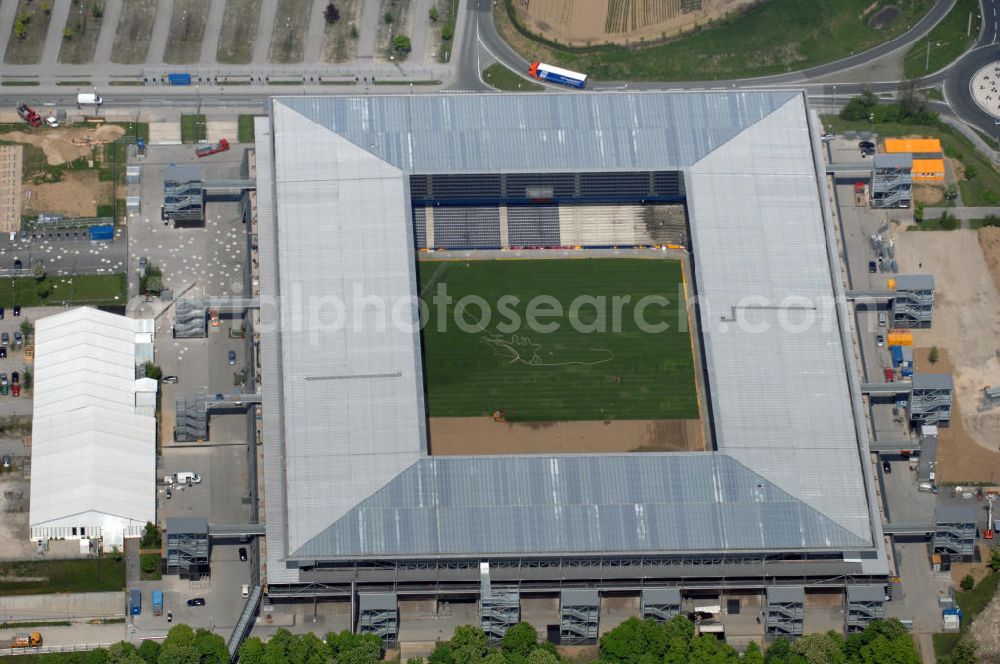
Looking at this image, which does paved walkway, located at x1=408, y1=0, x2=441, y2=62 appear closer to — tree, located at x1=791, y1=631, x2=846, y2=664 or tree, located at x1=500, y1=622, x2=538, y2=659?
tree, located at x1=500, y1=622, x2=538, y2=659

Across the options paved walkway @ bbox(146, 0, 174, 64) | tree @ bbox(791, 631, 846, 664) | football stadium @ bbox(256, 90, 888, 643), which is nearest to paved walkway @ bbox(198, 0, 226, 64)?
paved walkway @ bbox(146, 0, 174, 64)

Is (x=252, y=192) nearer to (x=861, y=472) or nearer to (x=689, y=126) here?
(x=689, y=126)

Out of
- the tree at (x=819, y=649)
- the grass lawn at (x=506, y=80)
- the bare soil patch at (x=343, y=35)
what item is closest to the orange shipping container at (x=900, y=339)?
the tree at (x=819, y=649)

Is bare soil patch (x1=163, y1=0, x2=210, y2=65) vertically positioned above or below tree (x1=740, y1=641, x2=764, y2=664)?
above

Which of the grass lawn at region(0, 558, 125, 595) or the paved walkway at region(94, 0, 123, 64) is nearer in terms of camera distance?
the grass lawn at region(0, 558, 125, 595)

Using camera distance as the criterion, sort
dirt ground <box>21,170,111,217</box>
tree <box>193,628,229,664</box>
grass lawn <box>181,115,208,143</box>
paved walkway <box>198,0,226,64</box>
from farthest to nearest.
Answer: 1. paved walkway <box>198,0,226,64</box>
2. grass lawn <box>181,115,208,143</box>
3. dirt ground <box>21,170,111,217</box>
4. tree <box>193,628,229,664</box>

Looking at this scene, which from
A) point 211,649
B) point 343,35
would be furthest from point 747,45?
point 211,649

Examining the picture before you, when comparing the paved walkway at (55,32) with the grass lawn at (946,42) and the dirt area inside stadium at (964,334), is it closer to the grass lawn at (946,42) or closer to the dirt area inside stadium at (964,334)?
the grass lawn at (946,42)

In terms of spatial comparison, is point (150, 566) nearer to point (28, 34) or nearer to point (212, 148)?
point (212, 148)
